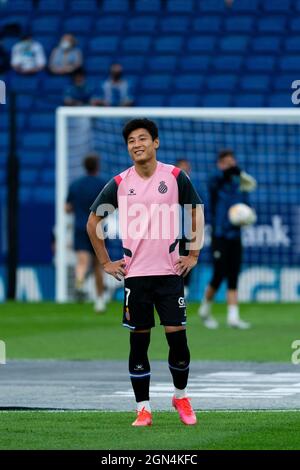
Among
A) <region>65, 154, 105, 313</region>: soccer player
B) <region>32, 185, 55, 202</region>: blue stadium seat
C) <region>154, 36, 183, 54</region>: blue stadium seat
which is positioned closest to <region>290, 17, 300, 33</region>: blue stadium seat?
<region>154, 36, 183, 54</region>: blue stadium seat

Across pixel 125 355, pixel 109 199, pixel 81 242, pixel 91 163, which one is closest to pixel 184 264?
pixel 109 199

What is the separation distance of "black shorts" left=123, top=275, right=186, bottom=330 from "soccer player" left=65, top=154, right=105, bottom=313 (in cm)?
1280

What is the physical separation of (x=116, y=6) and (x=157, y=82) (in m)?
3.33

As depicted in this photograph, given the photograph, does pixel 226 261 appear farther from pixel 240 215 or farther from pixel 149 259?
pixel 149 259

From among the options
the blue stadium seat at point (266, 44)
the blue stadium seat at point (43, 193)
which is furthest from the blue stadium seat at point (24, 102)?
the blue stadium seat at point (266, 44)

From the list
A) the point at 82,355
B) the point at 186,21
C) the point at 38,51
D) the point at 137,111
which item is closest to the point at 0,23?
the point at 38,51

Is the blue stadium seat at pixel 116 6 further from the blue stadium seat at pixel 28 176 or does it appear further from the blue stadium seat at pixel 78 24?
the blue stadium seat at pixel 28 176

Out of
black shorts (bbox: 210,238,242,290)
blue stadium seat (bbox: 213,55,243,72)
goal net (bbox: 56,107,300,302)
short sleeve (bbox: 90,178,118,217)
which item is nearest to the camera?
short sleeve (bbox: 90,178,118,217)

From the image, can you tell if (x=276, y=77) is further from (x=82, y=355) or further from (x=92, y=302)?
(x=82, y=355)

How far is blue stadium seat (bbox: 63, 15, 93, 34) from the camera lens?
113 feet

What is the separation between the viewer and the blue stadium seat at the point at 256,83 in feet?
103

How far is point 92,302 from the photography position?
2602cm

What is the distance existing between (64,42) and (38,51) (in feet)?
3.22

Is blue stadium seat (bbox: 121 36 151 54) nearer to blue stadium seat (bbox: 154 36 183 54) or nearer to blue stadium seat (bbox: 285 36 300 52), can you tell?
blue stadium seat (bbox: 154 36 183 54)
